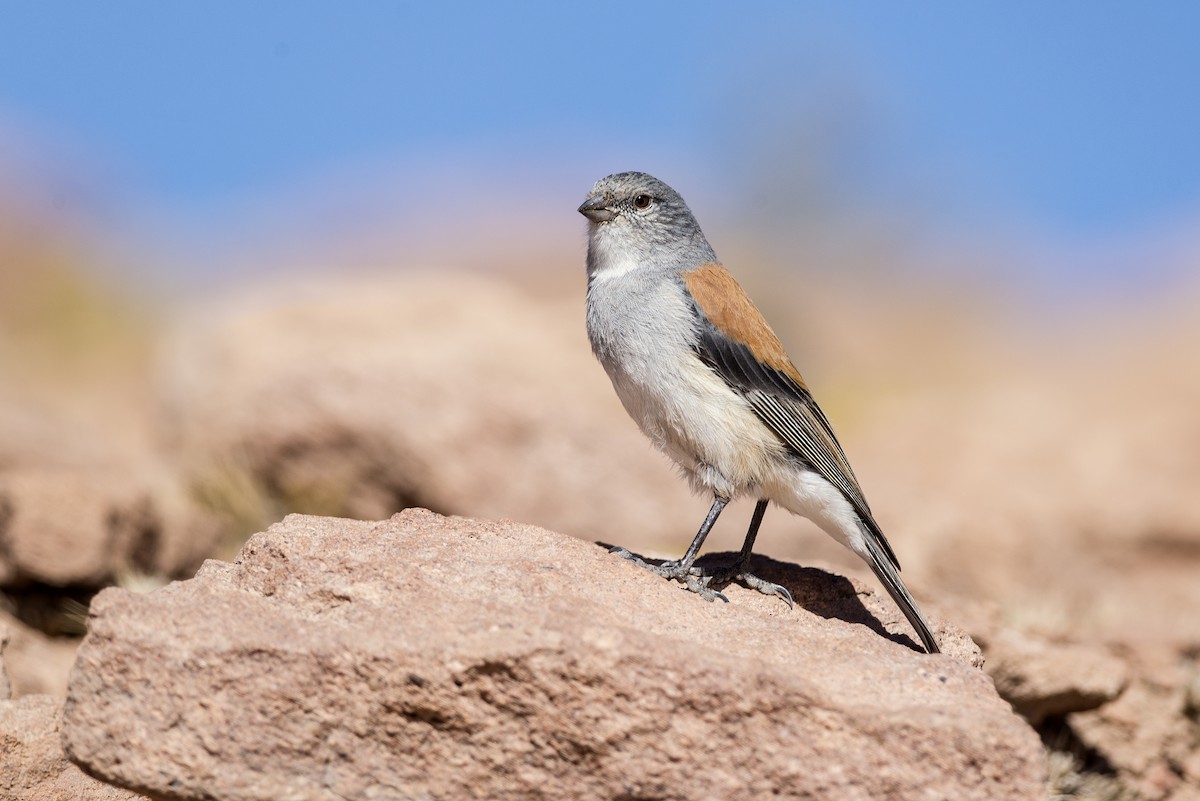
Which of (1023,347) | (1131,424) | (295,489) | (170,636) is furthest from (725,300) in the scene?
(1023,347)

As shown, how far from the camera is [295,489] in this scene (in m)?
11.0

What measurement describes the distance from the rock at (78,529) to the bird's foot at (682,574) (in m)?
4.45

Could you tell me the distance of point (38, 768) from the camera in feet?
16.9

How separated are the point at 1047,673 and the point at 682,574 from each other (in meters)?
2.60

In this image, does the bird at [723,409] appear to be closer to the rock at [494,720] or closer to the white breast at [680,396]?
the white breast at [680,396]

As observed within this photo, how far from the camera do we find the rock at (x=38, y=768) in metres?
5.10

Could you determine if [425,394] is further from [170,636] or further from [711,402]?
[170,636]

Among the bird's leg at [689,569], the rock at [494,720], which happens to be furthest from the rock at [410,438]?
the rock at [494,720]

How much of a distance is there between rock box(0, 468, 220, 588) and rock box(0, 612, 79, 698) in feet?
1.37

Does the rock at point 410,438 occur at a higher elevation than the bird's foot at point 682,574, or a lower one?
higher

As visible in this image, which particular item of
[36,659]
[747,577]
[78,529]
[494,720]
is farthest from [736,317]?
[78,529]

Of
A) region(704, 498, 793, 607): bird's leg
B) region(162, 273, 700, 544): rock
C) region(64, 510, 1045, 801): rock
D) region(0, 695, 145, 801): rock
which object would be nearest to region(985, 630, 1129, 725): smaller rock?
region(704, 498, 793, 607): bird's leg

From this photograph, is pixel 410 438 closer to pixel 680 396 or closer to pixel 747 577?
pixel 680 396

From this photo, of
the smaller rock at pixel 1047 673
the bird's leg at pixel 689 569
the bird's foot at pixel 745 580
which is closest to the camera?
the bird's leg at pixel 689 569
